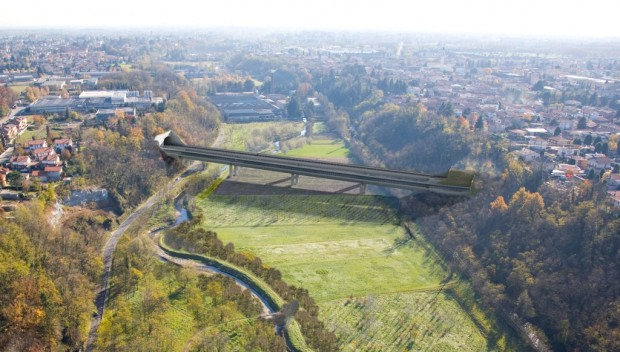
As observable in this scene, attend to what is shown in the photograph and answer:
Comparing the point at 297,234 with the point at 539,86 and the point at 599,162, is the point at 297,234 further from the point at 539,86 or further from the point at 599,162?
the point at 539,86

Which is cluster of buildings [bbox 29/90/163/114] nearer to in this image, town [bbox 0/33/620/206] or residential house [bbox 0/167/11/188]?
town [bbox 0/33/620/206]

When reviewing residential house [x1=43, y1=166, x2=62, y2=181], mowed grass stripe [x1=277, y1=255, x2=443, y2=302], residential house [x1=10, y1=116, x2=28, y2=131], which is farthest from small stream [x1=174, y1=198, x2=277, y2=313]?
residential house [x1=10, y1=116, x2=28, y2=131]

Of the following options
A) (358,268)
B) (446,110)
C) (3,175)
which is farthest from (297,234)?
(446,110)

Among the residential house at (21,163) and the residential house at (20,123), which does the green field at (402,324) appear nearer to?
the residential house at (21,163)

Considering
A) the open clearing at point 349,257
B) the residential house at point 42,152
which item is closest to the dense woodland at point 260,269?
the open clearing at point 349,257

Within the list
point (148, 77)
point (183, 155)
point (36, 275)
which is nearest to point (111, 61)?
point (148, 77)

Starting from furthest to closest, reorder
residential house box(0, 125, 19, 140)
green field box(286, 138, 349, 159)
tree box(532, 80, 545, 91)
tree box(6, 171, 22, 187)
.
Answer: tree box(532, 80, 545, 91) < green field box(286, 138, 349, 159) < residential house box(0, 125, 19, 140) < tree box(6, 171, 22, 187)
